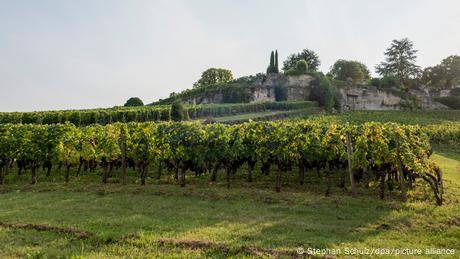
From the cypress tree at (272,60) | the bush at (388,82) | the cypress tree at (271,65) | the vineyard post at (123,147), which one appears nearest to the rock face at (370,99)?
the bush at (388,82)

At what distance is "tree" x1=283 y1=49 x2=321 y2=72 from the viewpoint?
90.6 m

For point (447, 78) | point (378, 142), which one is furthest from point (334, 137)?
point (447, 78)

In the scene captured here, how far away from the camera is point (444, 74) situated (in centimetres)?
8131

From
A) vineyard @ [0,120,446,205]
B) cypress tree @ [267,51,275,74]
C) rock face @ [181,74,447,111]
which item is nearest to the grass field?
vineyard @ [0,120,446,205]

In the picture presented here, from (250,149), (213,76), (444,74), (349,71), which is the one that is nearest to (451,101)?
(444,74)

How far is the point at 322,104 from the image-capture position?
6550 cm

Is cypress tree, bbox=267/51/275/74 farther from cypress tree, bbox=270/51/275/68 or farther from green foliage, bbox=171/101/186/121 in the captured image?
green foliage, bbox=171/101/186/121

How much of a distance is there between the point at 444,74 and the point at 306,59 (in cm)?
3110

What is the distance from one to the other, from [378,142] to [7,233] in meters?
12.3

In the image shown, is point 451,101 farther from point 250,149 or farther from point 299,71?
point 250,149

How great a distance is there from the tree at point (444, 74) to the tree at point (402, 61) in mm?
2991

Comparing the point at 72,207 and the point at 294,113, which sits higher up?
the point at 294,113

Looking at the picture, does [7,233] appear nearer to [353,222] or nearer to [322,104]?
[353,222]

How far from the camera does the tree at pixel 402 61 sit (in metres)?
82.8
